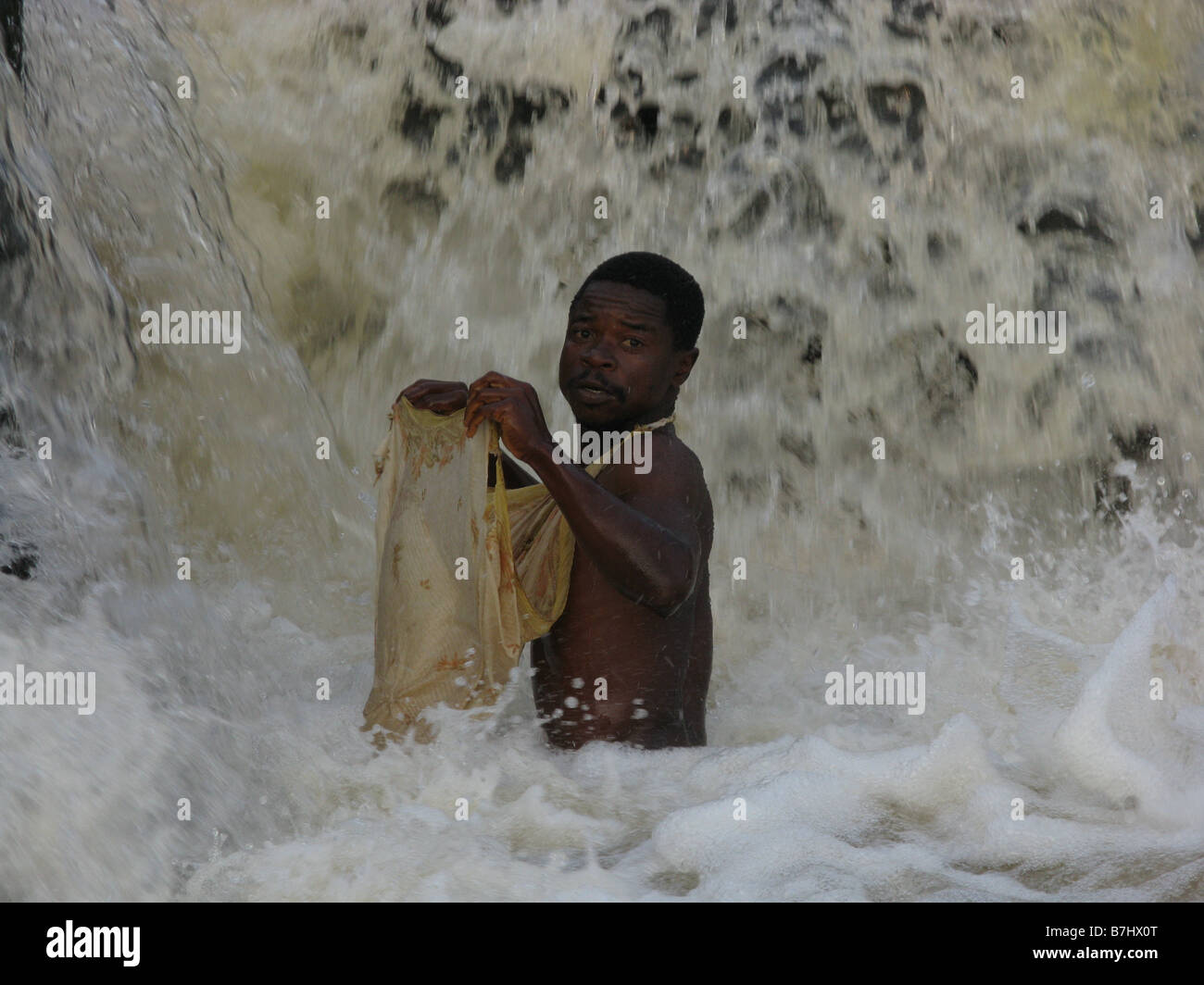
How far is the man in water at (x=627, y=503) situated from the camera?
10.1 ft

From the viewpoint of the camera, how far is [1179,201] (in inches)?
203

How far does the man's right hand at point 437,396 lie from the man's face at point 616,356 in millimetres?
224

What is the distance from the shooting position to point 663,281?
326 cm

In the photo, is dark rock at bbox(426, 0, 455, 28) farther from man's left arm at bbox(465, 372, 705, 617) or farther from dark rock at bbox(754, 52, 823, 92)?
man's left arm at bbox(465, 372, 705, 617)

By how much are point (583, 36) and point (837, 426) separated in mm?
1672

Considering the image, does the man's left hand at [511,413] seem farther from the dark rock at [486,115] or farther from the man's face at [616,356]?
the dark rock at [486,115]

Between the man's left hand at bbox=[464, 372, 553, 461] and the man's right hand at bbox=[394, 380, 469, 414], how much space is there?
6cm

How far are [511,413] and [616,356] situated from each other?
1.15ft

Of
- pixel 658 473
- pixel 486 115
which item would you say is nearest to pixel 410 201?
pixel 486 115

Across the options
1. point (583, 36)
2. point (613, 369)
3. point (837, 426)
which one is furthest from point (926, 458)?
point (613, 369)

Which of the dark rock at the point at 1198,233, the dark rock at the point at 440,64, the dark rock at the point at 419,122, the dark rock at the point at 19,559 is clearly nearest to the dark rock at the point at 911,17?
the dark rock at the point at 1198,233

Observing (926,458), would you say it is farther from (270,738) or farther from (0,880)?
(0,880)

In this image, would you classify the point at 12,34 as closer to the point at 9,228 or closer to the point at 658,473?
the point at 9,228

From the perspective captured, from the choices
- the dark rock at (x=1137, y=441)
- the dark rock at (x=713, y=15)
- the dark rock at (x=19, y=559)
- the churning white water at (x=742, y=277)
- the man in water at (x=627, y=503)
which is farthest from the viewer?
the dark rock at (x=713, y=15)
